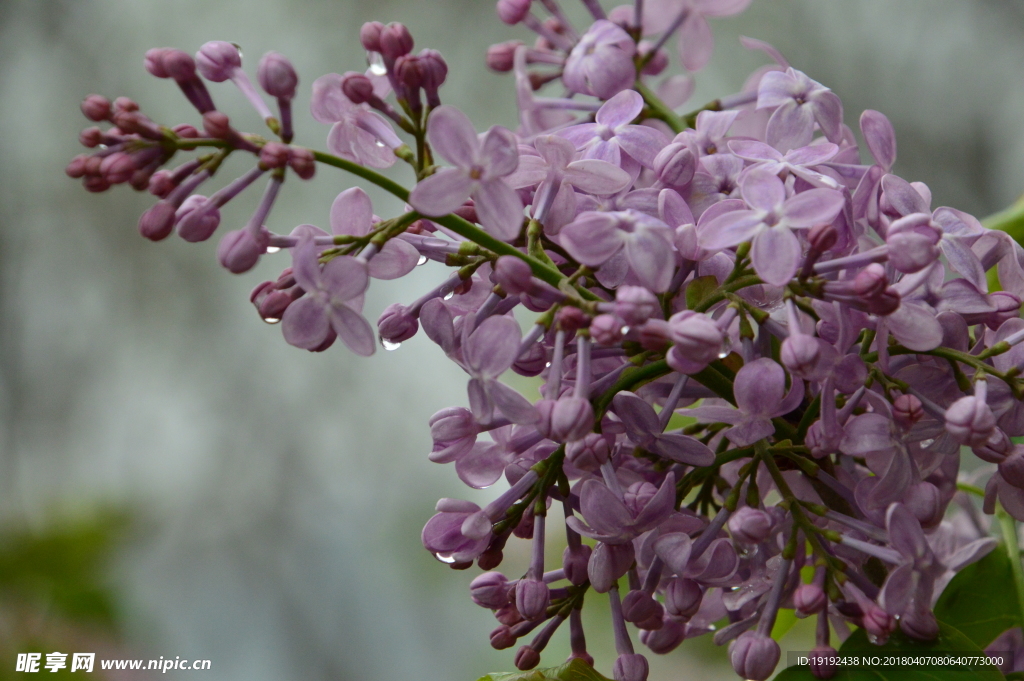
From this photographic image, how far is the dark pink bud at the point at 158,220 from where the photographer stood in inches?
11.5

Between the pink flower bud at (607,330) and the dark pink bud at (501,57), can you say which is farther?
the dark pink bud at (501,57)

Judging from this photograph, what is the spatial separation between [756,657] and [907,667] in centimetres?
6

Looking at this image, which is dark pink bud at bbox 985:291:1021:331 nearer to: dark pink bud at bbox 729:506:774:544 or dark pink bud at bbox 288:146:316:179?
dark pink bud at bbox 729:506:774:544

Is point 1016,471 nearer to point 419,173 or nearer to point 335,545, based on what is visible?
point 419,173

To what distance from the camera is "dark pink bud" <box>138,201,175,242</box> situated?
0.96ft

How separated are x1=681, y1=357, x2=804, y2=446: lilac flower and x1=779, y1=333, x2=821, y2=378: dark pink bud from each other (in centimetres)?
2

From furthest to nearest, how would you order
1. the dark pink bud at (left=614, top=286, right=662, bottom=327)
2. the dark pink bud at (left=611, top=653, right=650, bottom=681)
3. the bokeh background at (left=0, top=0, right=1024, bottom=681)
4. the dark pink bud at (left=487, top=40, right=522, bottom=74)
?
the bokeh background at (left=0, top=0, right=1024, bottom=681) < the dark pink bud at (left=487, top=40, right=522, bottom=74) < the dark pink bud at (left=611, top=653, right=650, bottom=681) < the dark pink bud at (left=614, top=286, right=662, bottom=327)

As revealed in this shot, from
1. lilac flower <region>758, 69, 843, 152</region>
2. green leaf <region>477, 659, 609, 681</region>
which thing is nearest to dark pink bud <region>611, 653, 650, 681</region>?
green leaf <region>477, 659, 609, 681</region>

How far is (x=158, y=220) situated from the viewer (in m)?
0.29

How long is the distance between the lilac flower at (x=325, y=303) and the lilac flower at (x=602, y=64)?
0.17 meters

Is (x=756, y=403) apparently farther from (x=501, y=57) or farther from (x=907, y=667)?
(x=501, y=57)

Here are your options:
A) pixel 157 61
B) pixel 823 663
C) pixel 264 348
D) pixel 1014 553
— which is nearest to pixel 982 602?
pixel 1014 553

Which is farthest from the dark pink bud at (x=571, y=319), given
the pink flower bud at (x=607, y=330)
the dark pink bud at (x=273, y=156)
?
the dark pink bud at (x=273, y=156)

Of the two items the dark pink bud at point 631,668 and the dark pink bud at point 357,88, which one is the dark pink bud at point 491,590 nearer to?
the dark pink bud at point 631,668
